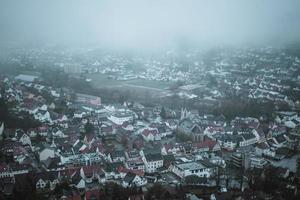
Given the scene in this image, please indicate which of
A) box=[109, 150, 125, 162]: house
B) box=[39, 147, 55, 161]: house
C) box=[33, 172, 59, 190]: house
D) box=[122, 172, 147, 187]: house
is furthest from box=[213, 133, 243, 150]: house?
box=[33, 172, 59, 190]: house

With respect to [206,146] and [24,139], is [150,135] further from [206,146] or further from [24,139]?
[24,139]

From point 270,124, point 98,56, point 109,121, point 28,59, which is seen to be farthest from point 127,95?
point 98,56

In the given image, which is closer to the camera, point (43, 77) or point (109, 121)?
point (109, 121)

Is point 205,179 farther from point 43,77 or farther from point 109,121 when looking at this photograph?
point 43,77

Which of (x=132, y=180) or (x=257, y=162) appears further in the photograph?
(x=257, y=162)

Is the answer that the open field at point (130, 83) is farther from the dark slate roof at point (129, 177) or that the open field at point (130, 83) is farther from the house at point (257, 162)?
the dark slate roof at point (129, 177)

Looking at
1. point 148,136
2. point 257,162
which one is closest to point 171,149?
point 148,136

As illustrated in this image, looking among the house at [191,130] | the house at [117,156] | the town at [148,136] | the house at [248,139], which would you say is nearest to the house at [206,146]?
Answer: the town at [148,136]
